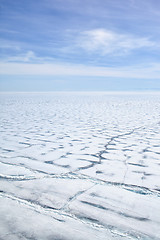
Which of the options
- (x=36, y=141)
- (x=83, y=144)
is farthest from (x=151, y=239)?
(x=36, y=141)

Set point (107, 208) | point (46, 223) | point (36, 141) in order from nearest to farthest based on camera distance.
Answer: point (46, 223), point (107, 208), point (36, 141)

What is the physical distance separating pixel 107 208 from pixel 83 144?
1790 mm

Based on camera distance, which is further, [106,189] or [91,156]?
[91,156]

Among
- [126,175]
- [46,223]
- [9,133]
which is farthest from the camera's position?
[9,133]

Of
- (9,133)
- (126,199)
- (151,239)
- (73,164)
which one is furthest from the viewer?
(9,133)

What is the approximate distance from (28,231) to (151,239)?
70cm

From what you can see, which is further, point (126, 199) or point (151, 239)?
point (126, 199)

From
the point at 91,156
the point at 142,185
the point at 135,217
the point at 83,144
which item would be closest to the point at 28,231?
the point at 135,217

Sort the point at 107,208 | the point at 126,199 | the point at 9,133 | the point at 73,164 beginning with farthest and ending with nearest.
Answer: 1. the point at 9,133
2. the point at 73,164
3. the point at 126,199
4. the point at 107,208

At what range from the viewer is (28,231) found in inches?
46.6

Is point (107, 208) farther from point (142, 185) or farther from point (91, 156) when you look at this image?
point (91, 156)

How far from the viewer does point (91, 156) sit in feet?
8.58

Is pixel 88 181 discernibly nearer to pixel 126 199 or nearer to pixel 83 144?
pixel 126 199

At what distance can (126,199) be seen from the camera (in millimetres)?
1561
